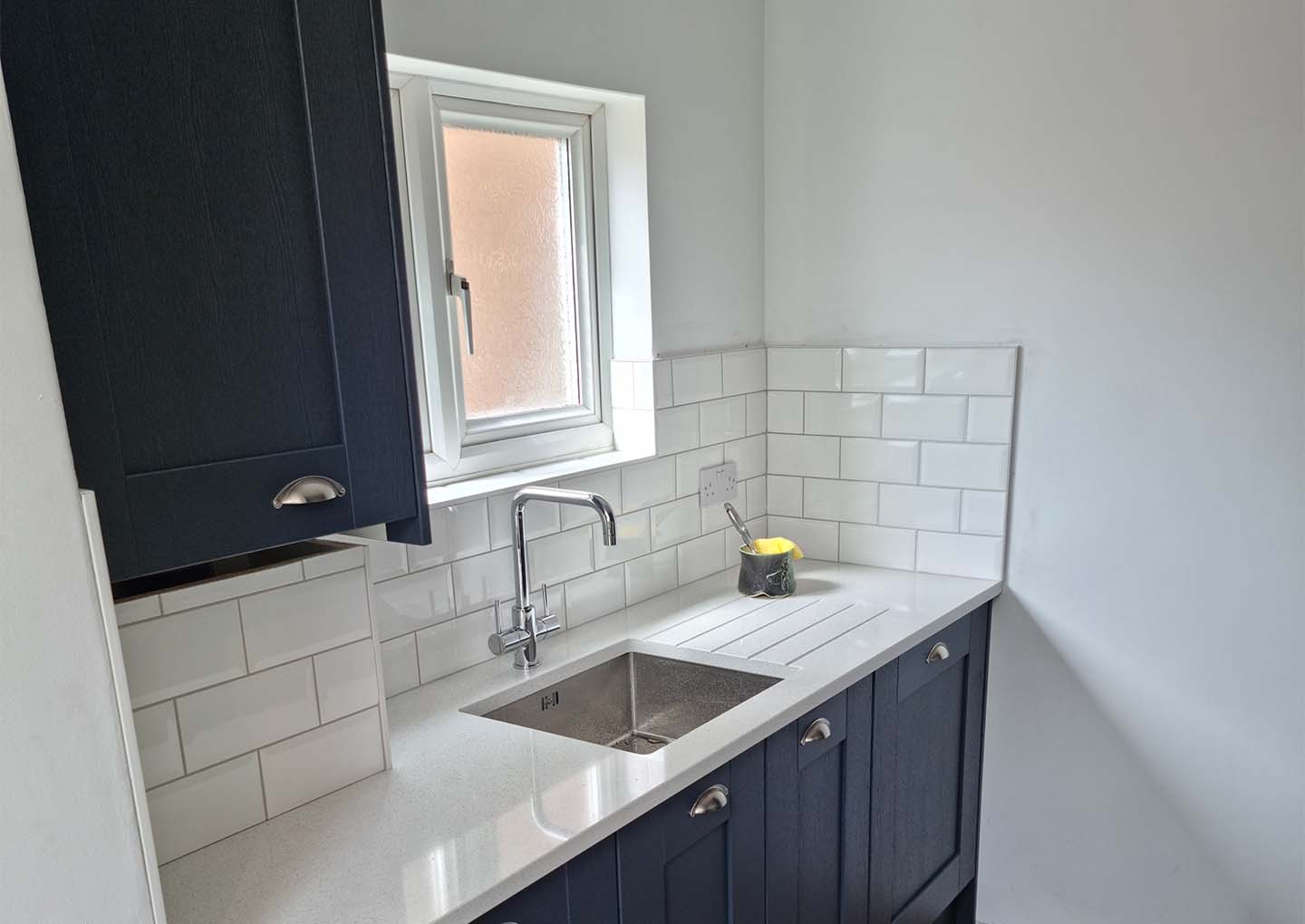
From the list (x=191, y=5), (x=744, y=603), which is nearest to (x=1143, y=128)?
(x=744, y=603)

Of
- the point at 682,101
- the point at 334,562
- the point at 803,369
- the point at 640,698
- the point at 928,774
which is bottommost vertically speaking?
the point at 928,774

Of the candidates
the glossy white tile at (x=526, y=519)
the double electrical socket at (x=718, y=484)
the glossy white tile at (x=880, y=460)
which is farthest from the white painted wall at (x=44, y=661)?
the glossy white tile at (x=880, y=460)

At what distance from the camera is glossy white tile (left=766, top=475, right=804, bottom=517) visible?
271cm

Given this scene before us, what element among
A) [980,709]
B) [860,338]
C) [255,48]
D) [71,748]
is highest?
[255,48]

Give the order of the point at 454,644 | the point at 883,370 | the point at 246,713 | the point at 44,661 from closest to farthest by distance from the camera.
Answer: the point at 44,661
the point at 246,713
the point at 454,644
the point at 883,370

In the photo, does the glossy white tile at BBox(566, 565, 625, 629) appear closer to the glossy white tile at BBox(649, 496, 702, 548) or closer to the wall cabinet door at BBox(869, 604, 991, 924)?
the glossy white tile at BBox(649, 496, 702, 548)

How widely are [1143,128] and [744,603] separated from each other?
131 cm

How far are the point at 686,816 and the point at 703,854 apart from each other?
0.36 feet

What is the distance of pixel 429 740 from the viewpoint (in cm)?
162

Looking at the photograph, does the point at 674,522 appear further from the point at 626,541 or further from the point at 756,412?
the point at 756,412

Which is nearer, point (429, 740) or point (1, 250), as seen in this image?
point (1, 250)

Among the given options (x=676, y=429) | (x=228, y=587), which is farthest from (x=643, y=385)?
(x=228, y=587)

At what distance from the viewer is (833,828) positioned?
1.97m

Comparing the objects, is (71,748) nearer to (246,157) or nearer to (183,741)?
(183,741)
